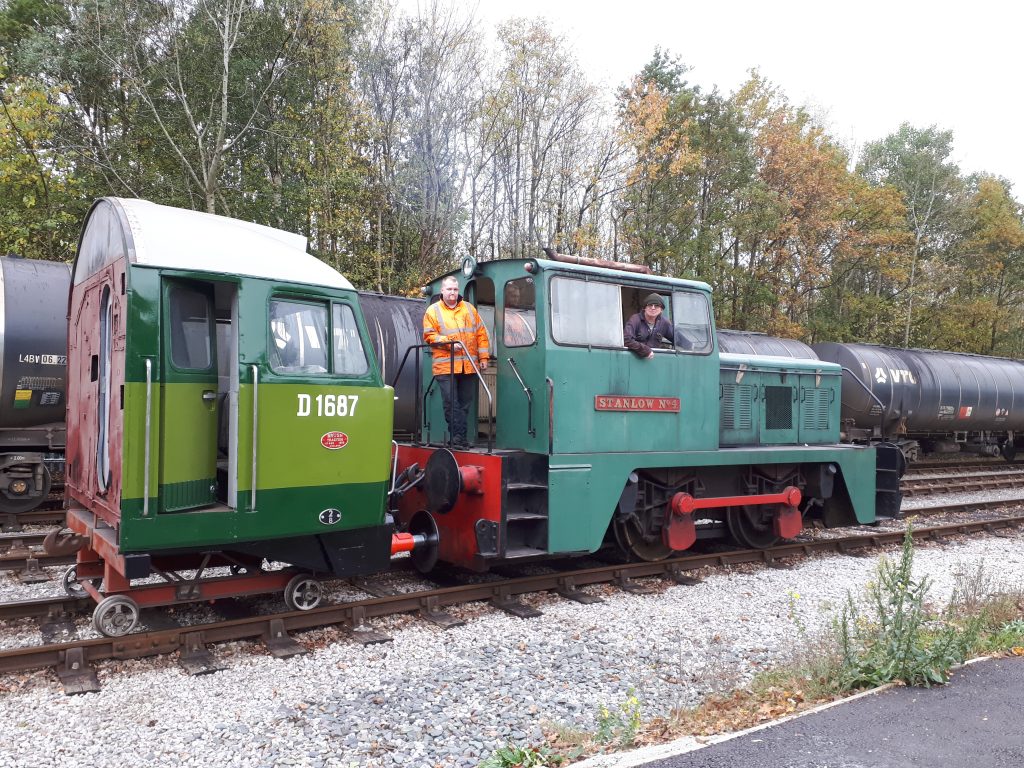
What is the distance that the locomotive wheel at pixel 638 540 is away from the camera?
761 cm

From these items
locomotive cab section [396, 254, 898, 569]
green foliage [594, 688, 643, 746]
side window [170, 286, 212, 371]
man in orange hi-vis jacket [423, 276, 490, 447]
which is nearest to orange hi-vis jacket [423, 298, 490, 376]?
man in orange hi-vis jacket [423, 276, 490, 447]

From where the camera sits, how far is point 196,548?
506 centimetres

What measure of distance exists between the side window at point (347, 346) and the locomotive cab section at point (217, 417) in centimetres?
1

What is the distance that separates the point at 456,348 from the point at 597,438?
1630 mm

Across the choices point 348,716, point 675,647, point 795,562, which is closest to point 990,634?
point 675,647

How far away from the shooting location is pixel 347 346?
18.3 ft

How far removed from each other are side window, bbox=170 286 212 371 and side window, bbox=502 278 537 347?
288 cm

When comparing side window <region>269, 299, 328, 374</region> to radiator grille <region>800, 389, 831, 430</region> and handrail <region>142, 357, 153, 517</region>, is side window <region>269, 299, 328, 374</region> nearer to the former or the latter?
handrail <region>142, 357, 153, 517</region>

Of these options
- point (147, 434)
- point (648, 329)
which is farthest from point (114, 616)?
point (648, 329)

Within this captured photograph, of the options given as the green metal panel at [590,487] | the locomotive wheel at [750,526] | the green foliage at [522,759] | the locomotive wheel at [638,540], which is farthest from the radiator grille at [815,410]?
the green foliage at [522,759]

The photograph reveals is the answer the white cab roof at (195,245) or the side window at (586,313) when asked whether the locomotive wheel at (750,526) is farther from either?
the white cab roof at (195,245)

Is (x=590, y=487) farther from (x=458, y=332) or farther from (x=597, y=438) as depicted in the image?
(x=458, y=332)

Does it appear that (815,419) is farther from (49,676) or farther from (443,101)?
(443,101)

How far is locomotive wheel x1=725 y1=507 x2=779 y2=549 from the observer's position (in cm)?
872
